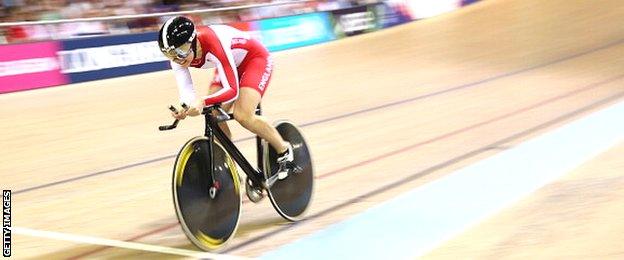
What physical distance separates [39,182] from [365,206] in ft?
7.27

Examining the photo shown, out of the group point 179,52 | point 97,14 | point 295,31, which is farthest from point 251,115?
point 295,31

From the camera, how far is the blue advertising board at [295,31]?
12.3 metres

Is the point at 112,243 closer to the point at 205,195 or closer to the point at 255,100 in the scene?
the point at 205,195

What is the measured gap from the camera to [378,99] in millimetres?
8445

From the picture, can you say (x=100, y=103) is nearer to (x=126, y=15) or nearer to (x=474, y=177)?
(x=126, y=15)

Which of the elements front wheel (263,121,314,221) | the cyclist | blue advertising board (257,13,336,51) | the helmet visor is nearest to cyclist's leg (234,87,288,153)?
the cyclist

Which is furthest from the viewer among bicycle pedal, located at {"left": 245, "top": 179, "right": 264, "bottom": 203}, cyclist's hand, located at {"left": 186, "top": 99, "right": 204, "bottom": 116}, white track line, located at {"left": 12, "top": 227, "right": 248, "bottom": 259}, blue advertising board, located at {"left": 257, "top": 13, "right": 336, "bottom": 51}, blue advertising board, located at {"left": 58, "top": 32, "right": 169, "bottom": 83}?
blue advertising board, located at {"left": 257, "top": 13, "right": 336, "bottom": 51}

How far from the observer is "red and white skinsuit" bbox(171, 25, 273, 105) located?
12.0ft

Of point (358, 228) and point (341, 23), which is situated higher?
point (341, 23)

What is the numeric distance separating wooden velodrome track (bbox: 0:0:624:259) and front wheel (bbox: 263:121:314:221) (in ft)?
0.30

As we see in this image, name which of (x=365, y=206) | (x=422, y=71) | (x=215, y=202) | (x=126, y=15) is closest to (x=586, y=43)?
(x=422, y=71)

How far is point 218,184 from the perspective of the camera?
3688 mm

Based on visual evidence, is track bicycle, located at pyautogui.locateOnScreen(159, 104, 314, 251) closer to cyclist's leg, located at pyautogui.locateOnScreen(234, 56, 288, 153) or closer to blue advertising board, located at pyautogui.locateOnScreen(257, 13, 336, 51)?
cyclist's leg, located at pyautogui.locateOnScreen(234, 56, 288, 153)

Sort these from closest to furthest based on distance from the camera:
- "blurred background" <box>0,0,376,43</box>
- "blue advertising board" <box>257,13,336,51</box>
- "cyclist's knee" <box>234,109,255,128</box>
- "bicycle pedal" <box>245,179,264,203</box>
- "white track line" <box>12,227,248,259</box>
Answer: "white track line" <box>12,227,248,259</box> < "cyclist's knee" <box>234,109,255,128</box> < "bicycle pedal" <box>245,179,264,203</box> < "blurred background" <box>0,0,376,43</box> < "blue advertising board" <box>257,13,336,51</box>
